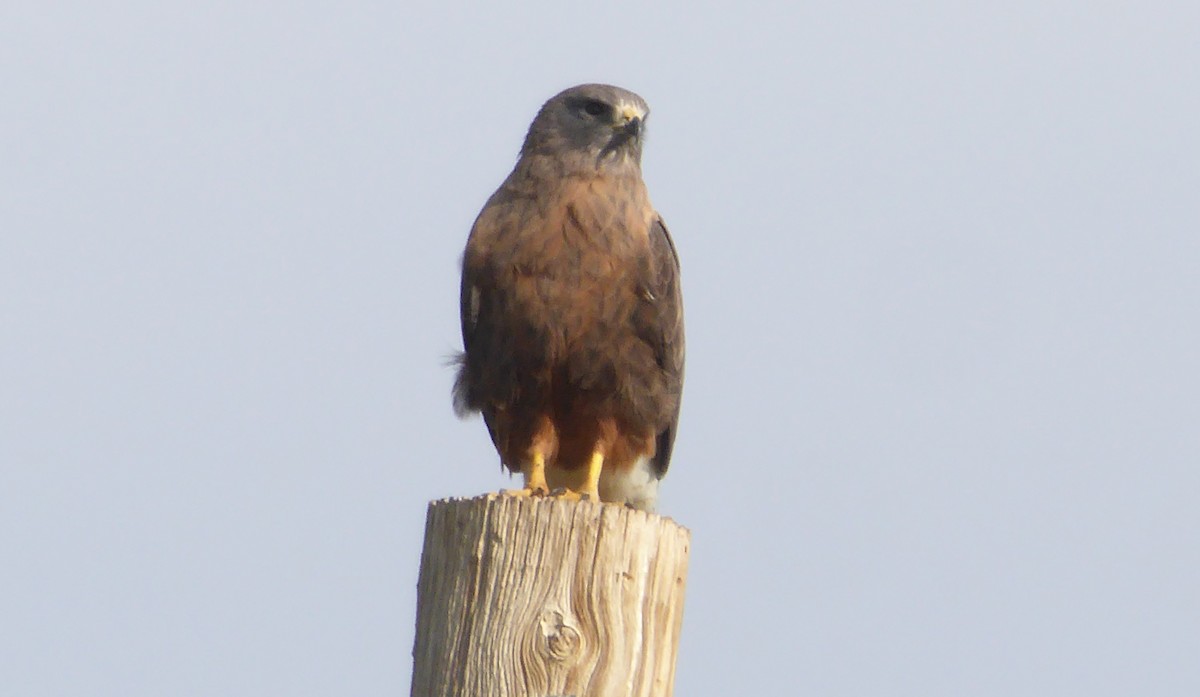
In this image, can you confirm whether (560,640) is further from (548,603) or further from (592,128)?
(592,128)

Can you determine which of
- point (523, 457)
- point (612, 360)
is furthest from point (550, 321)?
point (523, 457)

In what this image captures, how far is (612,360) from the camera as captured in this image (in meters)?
→ 6.82

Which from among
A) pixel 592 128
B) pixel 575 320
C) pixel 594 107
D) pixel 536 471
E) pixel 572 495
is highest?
Result: pixel 594 107

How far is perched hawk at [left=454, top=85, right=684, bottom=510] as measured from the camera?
6711 mm

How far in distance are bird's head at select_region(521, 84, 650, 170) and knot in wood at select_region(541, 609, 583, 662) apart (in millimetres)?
3669

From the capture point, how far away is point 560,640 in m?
3.85

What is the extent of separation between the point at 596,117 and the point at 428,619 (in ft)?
13.3

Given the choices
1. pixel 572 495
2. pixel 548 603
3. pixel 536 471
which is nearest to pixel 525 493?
pixel 572 495

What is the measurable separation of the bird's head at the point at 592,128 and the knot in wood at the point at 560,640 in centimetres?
367

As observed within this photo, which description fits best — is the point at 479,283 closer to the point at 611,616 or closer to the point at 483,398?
the point at 483,398

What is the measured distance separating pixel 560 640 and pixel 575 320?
2.96 meters

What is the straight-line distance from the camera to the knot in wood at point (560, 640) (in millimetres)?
3844

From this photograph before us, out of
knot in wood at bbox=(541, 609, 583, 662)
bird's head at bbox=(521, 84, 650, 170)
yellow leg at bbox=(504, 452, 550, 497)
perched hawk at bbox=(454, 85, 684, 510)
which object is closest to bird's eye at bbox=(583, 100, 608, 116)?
bird's head at bbox=(521, 84, 650, 170)

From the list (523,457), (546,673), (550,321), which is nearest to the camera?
(546,673)
